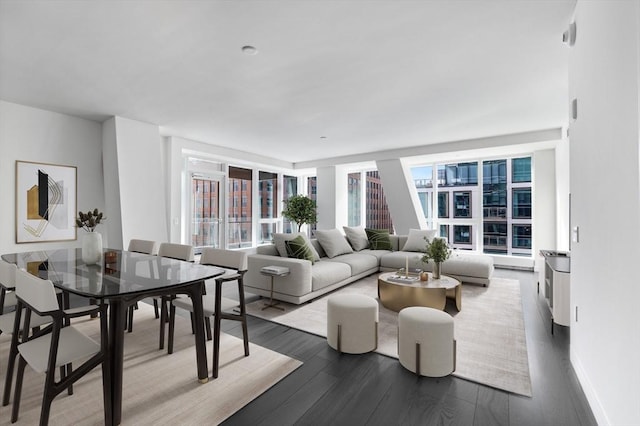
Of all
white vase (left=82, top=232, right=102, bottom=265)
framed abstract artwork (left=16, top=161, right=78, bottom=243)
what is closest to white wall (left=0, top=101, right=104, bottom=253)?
framed abstract artwork (left=16, top=161, right=78, bottom=243)

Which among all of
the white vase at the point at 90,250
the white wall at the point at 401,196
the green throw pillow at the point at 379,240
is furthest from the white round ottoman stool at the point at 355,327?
the white wall at the point at 401,196

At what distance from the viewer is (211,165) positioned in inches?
275

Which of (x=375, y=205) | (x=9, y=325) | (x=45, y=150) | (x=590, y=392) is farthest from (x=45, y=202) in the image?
(x=375, y=205)

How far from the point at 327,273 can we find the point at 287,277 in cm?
64

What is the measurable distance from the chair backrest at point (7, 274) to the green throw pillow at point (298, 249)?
8.92 feet

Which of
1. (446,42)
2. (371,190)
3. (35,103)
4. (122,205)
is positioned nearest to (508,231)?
(371,190)

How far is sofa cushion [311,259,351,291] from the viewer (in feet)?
13.0

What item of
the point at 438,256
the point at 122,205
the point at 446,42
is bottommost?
the point at 438,256

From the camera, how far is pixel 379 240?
20.7 ft

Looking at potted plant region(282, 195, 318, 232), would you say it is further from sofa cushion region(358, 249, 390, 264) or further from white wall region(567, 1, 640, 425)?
white wall region(567, 1, 640, 425)

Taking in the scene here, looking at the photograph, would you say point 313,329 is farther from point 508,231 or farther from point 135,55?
point 508,231

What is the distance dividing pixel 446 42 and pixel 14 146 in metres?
5.26

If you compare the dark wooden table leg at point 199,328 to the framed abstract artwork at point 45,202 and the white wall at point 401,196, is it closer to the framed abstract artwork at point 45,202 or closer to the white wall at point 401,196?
the framed abstract artwork at point 45,202

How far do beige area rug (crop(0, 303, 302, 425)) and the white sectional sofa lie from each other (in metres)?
1.09
